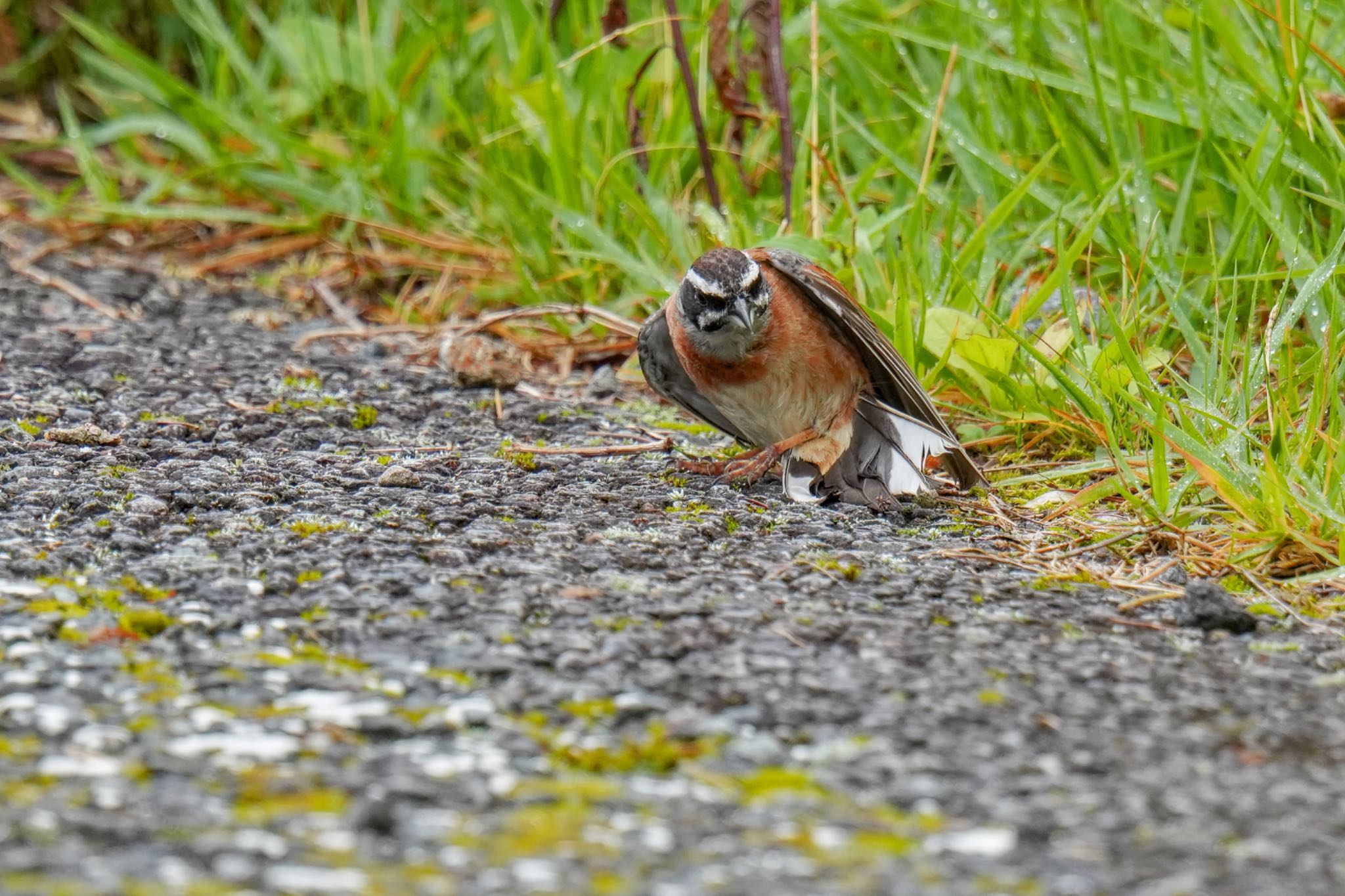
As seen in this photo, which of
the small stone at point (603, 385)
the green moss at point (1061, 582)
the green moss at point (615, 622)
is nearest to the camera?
the green moss at point (615, 622)

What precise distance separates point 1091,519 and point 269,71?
5.28m

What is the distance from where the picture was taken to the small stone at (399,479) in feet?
12.9

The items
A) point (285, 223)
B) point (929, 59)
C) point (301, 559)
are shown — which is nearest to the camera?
point (301, 559)

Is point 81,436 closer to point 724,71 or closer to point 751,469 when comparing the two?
point 751,469

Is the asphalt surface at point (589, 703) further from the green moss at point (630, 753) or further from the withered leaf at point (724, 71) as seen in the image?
the withered leaf at point (724, 71)

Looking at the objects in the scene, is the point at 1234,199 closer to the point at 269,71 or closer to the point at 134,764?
the point at 134,764

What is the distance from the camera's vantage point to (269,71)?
7562 mm

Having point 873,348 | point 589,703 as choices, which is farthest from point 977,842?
point 873,348

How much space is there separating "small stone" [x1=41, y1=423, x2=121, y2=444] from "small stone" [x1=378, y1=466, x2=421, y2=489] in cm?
81

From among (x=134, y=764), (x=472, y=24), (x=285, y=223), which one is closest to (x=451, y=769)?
(x=134, y=764)

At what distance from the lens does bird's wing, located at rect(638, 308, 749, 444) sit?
15.5ft

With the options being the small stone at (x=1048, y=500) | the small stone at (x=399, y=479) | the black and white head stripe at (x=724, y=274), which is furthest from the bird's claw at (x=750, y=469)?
the small stone at (x=399, y=479)

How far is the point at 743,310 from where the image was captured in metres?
4.33

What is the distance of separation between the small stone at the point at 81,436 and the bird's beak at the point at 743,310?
1776 millimetres
